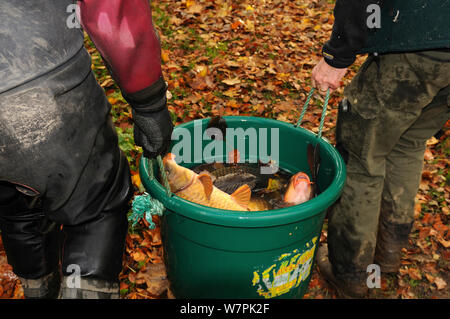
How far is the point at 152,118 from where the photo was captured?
1.61 metres

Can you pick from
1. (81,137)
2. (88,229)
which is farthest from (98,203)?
(81,137)

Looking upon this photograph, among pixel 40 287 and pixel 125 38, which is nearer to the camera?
pixel 125 38

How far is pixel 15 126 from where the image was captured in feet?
4.08

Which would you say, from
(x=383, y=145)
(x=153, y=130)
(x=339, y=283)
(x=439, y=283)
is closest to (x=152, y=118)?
(x=153, y=130)

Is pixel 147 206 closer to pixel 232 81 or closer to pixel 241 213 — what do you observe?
pixel 241 213

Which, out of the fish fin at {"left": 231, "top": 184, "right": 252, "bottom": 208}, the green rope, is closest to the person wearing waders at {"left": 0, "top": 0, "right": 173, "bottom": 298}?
the green rope

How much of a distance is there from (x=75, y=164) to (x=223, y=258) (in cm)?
91

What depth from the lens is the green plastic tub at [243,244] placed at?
1.74 m

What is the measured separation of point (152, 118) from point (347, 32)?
108 centimetres

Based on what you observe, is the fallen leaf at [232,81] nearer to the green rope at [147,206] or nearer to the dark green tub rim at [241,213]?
the dark green tub rim at [241,213]

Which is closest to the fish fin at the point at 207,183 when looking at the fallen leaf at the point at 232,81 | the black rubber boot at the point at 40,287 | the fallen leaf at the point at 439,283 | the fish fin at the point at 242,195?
the fish fin at the point at 242,195

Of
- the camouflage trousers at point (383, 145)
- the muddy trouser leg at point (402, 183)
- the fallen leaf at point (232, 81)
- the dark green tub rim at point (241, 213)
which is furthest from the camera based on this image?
the fallen leaf at point (232, 81)

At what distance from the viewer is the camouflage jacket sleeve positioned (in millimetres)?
1809

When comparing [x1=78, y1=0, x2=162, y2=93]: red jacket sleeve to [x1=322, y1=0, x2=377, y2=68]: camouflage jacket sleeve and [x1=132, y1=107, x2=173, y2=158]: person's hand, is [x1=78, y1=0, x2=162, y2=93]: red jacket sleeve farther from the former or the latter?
[x1=322, y1=0, x2=377, y2=68]: camouflage jacket sleeve
